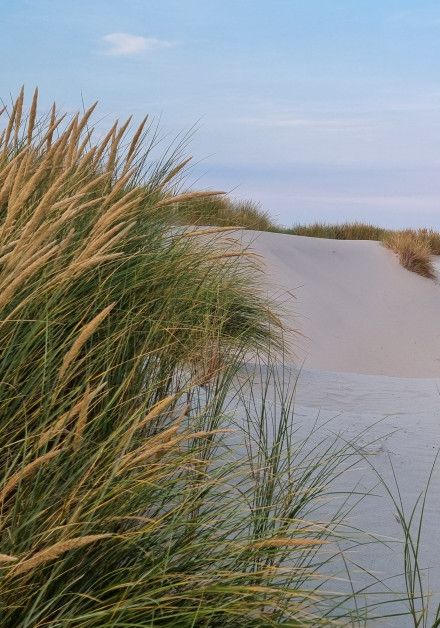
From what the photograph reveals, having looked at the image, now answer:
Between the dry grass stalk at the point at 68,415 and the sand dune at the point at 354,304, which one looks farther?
the sand dune at the point at 354,304

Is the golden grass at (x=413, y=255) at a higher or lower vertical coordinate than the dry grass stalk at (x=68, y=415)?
higher

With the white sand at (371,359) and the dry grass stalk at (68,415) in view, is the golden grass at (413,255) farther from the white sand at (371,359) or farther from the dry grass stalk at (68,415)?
the dry grass stalk at (68,415)

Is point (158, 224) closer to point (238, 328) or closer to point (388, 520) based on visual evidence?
point (388, 520)

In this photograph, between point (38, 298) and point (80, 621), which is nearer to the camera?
point (80, 621)

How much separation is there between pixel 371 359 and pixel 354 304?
1.77 meters

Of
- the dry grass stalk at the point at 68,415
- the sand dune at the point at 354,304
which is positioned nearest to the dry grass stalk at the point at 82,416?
the dry grass stalk at the point at 68,415

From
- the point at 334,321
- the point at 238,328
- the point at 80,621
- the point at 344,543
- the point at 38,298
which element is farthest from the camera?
the point at 334,321

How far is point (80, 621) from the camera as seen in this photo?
4.74 feet

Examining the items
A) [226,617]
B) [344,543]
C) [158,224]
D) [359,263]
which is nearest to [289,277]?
[359,263]

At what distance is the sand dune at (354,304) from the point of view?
31.6ft

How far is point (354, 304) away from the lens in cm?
1138

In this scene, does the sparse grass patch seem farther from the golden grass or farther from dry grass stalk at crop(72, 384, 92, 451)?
dry grass stalk at crop(72, 384, 92, 451)

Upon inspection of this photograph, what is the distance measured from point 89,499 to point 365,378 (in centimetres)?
495

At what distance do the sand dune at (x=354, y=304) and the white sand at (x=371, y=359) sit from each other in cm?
1
